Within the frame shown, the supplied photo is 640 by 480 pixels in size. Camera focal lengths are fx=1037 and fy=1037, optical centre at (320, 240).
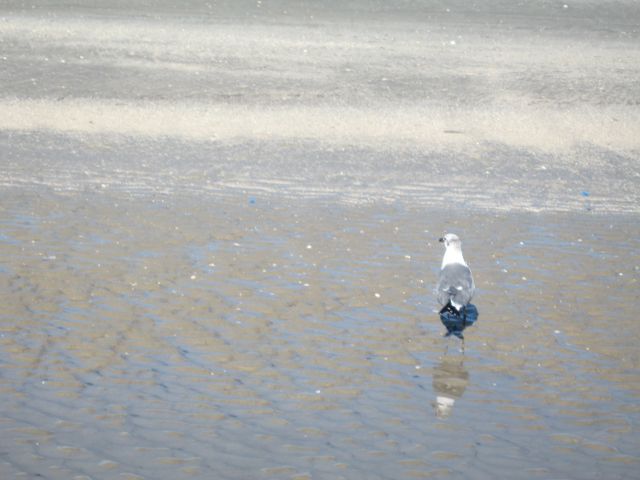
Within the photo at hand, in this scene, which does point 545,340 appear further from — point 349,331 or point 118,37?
point 118,37

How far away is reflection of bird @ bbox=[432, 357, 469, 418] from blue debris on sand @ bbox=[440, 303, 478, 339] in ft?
1.56

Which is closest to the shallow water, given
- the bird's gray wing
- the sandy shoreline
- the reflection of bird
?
the reflection of bird

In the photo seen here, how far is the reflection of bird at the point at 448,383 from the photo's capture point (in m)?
6.93

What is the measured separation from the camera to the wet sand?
21.0 ft

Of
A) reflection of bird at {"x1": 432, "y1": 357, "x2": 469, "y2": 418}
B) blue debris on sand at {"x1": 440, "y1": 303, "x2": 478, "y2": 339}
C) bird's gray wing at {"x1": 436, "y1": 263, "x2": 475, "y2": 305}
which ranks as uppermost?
bird's gray wing at {"x1": 436, "y1": 263, "x2": 475, "y2": 305}

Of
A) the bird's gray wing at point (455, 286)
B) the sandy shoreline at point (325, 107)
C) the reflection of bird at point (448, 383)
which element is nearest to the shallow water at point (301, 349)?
the reflection of bird at point (448, 383)

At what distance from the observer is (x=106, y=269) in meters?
9.52

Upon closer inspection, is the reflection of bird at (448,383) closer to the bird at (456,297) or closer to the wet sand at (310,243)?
the wet sand at (310,243)

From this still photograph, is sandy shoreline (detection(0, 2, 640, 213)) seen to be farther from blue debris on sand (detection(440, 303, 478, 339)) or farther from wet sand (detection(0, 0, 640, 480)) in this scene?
blue debris on sand (detection(440, 303, 478, 339))

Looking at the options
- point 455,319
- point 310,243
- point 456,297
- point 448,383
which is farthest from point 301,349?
point 310,243

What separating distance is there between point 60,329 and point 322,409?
93.7 inches

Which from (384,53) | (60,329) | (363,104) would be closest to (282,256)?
(60,329)

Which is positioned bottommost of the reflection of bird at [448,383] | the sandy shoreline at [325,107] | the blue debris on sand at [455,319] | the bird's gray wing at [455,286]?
the reflection of bird at [448,383]

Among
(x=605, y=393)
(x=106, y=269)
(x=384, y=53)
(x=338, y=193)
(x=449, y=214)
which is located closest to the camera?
(x=605, y=393)
